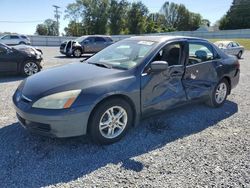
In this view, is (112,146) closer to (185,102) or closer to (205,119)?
(185,102)

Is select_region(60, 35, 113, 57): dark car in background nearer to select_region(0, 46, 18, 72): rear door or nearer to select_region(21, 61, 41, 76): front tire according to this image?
select_region(21, 61, 41, 76): front tire

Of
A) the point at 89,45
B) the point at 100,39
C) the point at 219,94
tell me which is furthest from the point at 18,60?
the point at 100,39

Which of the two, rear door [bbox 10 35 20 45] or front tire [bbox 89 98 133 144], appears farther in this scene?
rear door [bbox 10 35 20 45]

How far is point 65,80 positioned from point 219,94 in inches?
134

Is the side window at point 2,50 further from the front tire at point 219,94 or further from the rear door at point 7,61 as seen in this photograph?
the front tire at point 219,94

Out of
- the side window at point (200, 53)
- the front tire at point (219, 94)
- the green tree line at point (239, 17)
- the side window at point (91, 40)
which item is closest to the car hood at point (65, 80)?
the side window at point (200, 53)

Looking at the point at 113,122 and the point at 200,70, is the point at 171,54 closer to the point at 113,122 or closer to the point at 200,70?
the point at 200,70

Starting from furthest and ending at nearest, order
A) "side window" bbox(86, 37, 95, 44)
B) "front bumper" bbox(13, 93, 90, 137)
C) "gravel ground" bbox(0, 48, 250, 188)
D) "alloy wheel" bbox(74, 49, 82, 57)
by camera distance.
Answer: "side window" bbox(86, 37, 95, 44) → "alloy wheel" bbox(74, 49, 82, 57) → "front bumper" bbox(13, 93, 90, 137) → "gravel ground" bbox(0, 48, 250, 188)

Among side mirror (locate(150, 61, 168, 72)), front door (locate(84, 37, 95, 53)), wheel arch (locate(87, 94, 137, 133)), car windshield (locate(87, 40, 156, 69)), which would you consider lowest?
wheel arch (locate(87, 94, 137, 133))

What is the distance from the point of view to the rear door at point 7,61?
855 cm

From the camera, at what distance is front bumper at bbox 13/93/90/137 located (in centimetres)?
333

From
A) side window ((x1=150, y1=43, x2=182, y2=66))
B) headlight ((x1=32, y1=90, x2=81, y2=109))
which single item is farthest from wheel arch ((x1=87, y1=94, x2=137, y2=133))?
side window ((x1=150, y1=43, x2=182, y2=66))

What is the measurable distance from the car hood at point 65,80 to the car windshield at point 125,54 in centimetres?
28

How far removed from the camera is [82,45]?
17.6 meters
